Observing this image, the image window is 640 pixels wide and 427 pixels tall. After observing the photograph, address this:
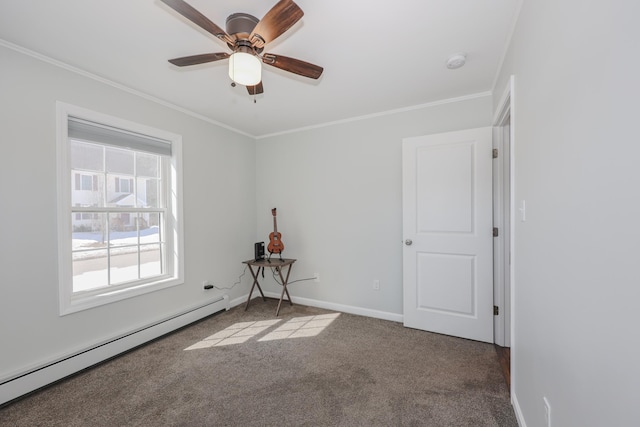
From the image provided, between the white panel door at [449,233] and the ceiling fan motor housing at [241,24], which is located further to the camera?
the white panel door at [449,233]

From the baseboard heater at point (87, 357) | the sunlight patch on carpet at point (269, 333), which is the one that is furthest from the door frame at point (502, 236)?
the baseboard heater at point (87, 357)

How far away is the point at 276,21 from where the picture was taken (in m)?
1.42

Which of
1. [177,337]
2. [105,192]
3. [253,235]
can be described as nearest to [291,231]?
[253,235]

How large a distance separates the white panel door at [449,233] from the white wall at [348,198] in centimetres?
21

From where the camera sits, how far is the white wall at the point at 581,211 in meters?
0.71

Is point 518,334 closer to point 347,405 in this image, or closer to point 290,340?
point 347,405

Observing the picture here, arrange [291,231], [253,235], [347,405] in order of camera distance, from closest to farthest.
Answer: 1. [347,405]
2. [291,231]
3. [253,235]

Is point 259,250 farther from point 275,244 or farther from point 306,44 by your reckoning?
point 306,44

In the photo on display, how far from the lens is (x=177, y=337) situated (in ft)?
9.32

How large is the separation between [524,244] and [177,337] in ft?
10.2

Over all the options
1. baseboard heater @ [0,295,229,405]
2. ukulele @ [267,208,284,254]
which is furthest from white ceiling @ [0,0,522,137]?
baseboard heater @ [0,295,229,405]

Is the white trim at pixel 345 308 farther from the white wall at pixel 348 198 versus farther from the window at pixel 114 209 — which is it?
the window at pixel 114 209

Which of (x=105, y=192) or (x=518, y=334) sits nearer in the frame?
(x=518, y=334)

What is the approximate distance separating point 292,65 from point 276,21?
0.40 metres
